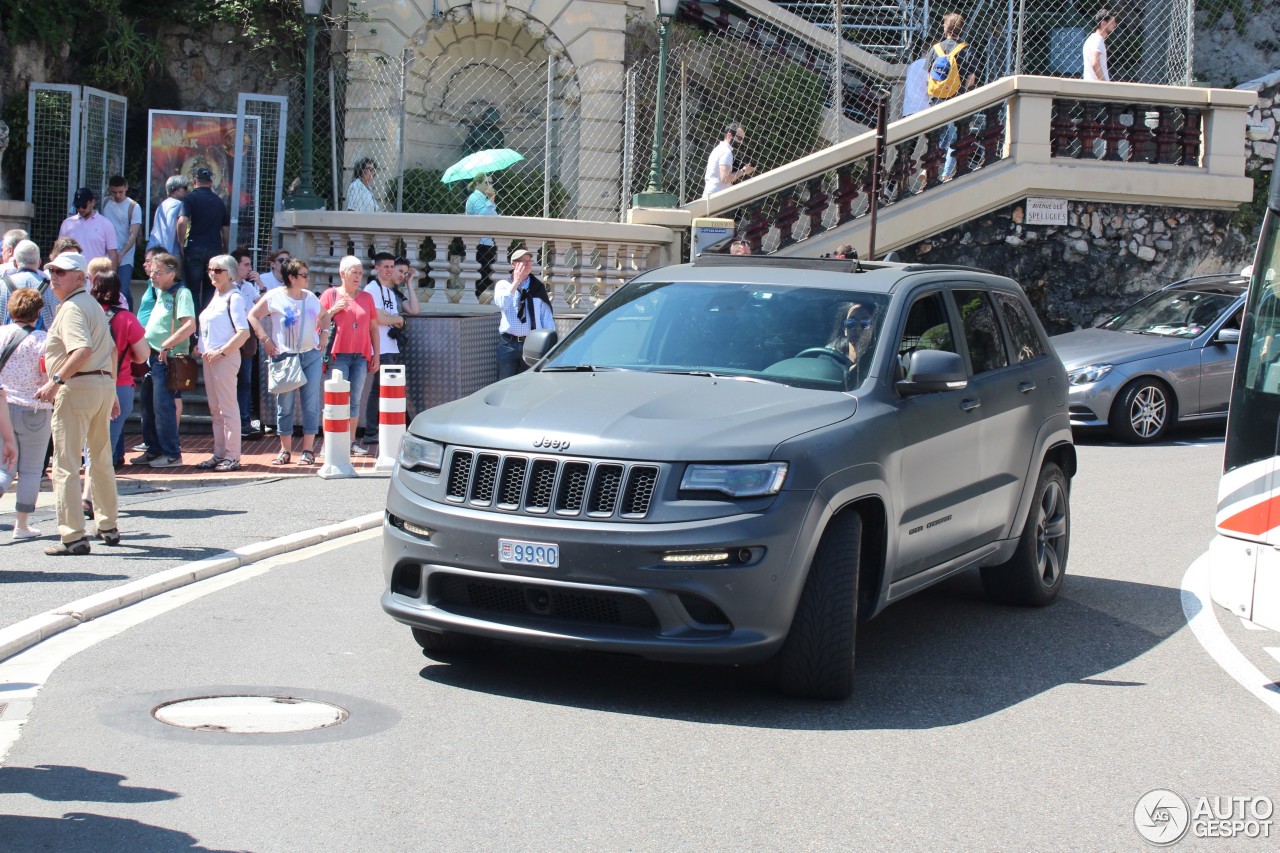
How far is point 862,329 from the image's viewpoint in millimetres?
7492

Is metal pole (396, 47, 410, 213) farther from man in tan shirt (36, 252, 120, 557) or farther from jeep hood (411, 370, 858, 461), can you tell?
jeep hood (411, 370, 858, 461)

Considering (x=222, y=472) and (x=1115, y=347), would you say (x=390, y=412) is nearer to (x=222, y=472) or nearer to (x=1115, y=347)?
(x=222, y=472)

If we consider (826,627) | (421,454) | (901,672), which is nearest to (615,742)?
(826,627)

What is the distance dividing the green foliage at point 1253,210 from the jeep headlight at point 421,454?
1757cm

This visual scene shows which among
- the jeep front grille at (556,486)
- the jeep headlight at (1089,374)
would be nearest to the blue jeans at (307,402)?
the jeep headlight at (1089,374)

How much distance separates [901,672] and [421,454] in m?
2.35

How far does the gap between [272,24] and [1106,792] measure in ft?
67.6

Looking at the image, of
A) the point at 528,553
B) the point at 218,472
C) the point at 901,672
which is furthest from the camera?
the point at 218,472

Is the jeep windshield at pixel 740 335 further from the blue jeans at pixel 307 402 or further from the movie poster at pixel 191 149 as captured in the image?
the movie poster at pixel 191 149

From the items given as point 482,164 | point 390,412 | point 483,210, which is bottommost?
point 390,412

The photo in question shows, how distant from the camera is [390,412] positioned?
539 inches

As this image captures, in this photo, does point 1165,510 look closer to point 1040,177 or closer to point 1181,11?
point 1040,177

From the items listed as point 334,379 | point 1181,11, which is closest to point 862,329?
point 334,379

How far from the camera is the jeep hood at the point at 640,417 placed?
20.8 feet
